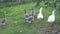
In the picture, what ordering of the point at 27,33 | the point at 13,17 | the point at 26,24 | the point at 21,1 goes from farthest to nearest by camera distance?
1. the point at 21,1
2. the point at 13,17
3. the point at 26,24
4. the point at 27,33

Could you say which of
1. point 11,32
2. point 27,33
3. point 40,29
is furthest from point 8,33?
point 40,29

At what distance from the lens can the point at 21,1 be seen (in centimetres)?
1401

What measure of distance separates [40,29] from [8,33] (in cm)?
148

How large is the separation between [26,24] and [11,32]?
117cm

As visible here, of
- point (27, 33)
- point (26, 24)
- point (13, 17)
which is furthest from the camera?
point (13, 17)

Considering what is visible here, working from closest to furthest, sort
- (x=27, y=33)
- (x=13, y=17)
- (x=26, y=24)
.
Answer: (x=27, y=33) < (x=26, y=24) < (x=13, y=17)

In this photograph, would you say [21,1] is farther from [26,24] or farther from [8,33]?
[8,33]

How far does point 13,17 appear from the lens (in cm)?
1046

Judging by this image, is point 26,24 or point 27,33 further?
point 26,24

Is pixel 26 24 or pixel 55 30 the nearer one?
pixel 55 30

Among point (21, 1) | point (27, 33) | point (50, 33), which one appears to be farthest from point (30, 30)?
point (21, 1)

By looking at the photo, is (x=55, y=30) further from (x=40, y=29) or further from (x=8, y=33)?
(x=8, y=33)

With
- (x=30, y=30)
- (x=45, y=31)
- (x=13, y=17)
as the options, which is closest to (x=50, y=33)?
(x=45, y=31)

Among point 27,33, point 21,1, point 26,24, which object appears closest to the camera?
point 27,33
